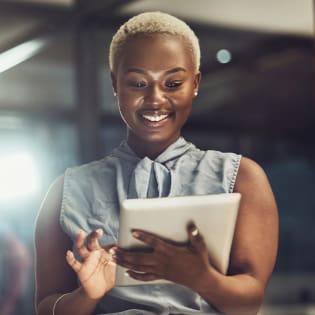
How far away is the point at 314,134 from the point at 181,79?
207 centimetres

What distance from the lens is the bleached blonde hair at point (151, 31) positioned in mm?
938

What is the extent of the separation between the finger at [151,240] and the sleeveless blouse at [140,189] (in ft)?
0.21

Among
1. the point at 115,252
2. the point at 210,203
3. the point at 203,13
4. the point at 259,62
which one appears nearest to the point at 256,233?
the point at 210,203

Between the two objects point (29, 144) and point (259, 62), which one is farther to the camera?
point (259, 62)

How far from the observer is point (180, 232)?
2.85ft

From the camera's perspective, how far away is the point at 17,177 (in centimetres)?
127

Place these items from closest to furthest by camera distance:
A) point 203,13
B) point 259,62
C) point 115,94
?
1. point 115,94
2. point 203,13
3. point 259,62

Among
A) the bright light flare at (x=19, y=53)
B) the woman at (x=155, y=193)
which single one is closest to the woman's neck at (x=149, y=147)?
the woman at (x=155, y=193)

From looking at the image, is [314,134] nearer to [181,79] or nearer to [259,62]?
[259,62]

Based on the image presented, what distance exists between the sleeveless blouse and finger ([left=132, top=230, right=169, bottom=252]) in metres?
0.06

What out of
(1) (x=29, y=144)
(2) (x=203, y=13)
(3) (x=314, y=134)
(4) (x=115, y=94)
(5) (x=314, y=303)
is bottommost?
(5) (x=314, y=303)

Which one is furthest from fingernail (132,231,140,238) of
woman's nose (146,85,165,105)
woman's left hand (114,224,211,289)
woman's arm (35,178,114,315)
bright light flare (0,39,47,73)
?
bright light flare (0,39,47,73)

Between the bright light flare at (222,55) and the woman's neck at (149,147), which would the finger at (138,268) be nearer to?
the woman's neck at (149,147)

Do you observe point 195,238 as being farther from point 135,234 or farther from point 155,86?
point 155,86
